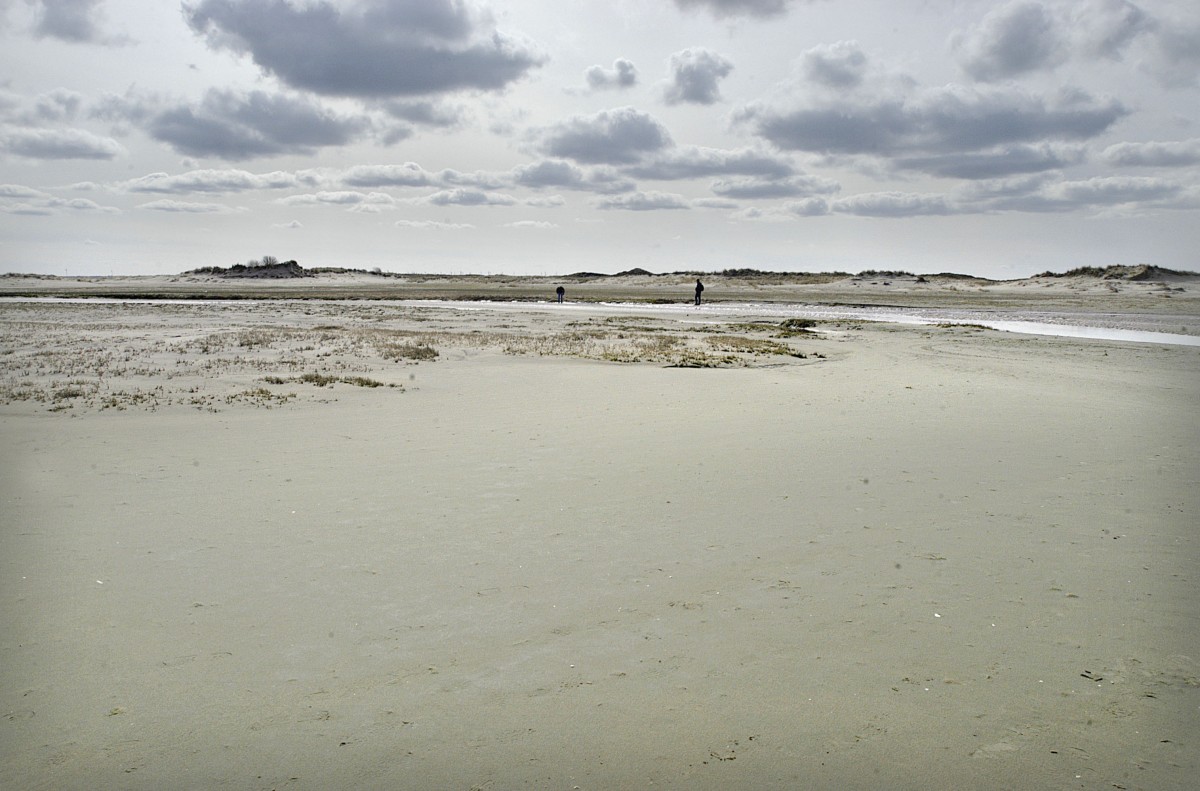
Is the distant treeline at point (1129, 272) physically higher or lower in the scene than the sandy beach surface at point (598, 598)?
higher

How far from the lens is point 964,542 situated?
24.1 feet

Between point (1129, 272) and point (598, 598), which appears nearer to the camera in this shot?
point (598, 598)

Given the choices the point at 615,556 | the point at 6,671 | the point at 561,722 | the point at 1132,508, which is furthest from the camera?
the point at 1132,508

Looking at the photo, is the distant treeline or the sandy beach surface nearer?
the sandy beach surface

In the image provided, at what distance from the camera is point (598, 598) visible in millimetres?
6141

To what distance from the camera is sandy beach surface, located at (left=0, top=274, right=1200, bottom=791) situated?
4234 millimetres

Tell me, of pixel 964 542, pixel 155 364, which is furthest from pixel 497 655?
pixel 155 364

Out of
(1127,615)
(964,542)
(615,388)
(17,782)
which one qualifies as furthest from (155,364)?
(1127,615)

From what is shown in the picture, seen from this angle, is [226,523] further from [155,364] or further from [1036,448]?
[155,364]

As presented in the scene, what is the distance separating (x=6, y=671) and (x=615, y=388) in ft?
43.8

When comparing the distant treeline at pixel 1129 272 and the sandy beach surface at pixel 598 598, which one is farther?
the distant treeline at pixel 1129 272

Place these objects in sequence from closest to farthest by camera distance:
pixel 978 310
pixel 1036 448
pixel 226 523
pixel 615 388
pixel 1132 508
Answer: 1. pixel 226 523
2. pixel 1132 508
3. pixel 1036 448
4. pixel 615 388
5. pixel 978 310

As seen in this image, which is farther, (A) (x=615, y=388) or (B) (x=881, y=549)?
(A) (x=615, y=388)

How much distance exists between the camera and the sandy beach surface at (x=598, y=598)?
4.23 metres
